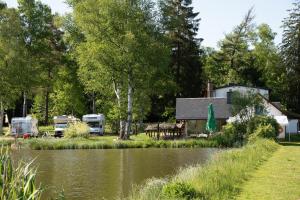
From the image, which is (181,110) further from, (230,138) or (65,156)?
(65,156)

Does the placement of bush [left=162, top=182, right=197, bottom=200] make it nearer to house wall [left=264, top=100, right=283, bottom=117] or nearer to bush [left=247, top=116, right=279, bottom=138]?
bush [left=247, top=116, right=279, bottom=138]

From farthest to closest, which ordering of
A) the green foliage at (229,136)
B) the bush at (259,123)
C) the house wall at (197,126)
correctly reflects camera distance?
the house wall at (197,126), the bush at (259,123), the green foliage at (229,136)

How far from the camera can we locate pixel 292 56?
60.2 m

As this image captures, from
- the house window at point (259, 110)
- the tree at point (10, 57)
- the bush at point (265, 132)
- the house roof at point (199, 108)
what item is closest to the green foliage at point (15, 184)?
the bush at point (265, 132)

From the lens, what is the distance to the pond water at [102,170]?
50.9 ft

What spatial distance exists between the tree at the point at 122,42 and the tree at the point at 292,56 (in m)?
24.4

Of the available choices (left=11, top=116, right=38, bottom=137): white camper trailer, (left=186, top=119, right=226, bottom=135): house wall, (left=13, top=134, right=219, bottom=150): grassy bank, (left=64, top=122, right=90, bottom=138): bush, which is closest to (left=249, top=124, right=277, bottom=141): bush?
(left=13, top=134, right=219, bottom=150): grassy bank

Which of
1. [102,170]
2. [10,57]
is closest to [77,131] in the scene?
[10,57]

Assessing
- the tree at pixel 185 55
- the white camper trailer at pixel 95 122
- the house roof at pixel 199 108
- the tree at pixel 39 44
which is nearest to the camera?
the house roof at pixel 199 108

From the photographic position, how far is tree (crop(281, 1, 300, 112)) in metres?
58.8

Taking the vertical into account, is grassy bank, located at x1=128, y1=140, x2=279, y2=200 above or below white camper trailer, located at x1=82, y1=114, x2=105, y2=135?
below

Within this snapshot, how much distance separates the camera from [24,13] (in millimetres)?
53250

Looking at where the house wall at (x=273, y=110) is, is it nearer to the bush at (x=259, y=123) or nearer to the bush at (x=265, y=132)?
the bush at (x=259, y=123)

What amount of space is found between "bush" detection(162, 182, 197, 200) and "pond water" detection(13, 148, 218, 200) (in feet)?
10.5
